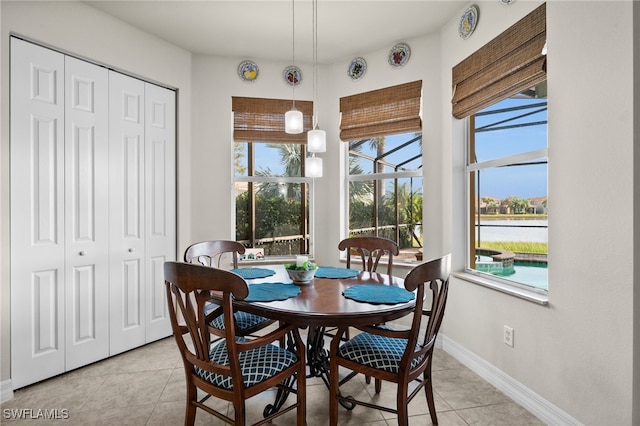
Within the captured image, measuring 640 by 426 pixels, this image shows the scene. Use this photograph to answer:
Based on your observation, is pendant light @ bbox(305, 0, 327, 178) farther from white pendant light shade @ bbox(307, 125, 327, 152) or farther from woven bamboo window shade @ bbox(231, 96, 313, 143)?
woven bamboo window shade @ bbox(231, 96, 313, 143)

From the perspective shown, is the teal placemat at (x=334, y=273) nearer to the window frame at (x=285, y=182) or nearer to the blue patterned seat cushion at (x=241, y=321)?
the blue patterned seat cushion at (x=241, y=321)

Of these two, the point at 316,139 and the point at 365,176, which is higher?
the point at 316,139

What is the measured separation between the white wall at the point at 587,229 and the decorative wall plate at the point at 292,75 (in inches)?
81.2

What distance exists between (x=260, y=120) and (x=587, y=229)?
2.88 m

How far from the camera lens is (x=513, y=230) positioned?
8.05ft

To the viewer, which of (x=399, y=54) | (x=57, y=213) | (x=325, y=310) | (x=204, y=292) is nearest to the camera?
(x=204, y=292)

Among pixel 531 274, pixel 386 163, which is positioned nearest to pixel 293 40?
pixel 386 163

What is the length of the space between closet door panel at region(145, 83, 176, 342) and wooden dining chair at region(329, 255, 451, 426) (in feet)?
6.76

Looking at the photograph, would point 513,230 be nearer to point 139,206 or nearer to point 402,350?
point 402,350

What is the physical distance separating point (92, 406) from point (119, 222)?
1.34 m

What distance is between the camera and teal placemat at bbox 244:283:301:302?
1792mm

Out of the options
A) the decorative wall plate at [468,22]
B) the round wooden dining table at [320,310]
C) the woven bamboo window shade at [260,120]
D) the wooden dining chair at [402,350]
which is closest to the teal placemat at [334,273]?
the round wooden dining table at [320,310]

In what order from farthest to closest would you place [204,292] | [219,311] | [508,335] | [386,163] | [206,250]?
[386,163] → [206,250] → [508,335] → [219,311] → [204,292]

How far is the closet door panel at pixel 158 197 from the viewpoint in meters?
3.11
